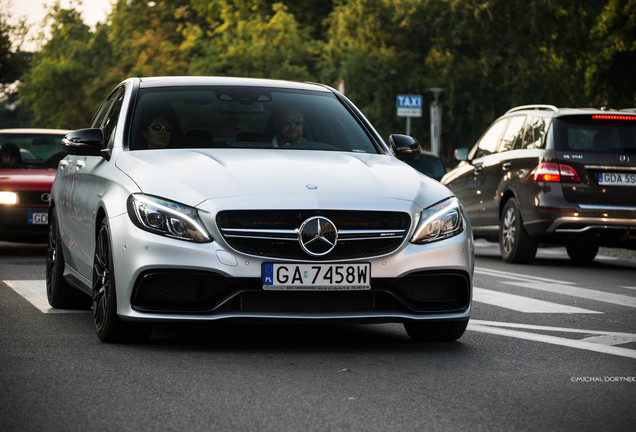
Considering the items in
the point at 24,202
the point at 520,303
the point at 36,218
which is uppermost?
the point at 520,303

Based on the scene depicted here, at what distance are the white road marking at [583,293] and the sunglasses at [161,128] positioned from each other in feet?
14.2

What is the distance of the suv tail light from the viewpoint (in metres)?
14.3

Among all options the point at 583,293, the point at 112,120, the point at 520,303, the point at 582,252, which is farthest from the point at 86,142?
the point at 582,252

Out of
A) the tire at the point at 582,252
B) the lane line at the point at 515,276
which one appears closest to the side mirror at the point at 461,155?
the tire at the point at 582,252

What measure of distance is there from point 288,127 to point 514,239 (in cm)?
749

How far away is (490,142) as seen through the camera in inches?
658

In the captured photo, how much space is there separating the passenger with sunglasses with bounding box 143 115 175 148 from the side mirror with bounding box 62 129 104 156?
0.30 m

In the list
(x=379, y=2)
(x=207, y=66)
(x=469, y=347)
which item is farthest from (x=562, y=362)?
(x=207, y=66)

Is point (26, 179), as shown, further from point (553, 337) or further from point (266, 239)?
point (266, 239)

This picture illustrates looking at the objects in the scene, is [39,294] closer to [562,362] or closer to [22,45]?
[562,362]

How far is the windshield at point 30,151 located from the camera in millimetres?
16016

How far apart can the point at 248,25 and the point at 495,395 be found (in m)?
62.5

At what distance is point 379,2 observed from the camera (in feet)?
185

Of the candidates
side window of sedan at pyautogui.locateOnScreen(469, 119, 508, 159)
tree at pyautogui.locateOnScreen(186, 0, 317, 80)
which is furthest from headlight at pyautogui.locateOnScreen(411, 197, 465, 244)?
tree at pyautogui.locateOnScreen(186, 0, 317, 80)
